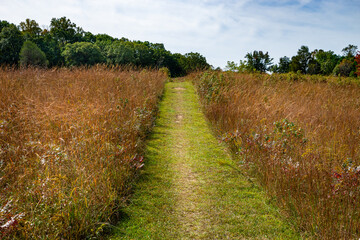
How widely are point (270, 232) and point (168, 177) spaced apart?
6.23ft

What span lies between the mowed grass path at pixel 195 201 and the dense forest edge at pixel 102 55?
810cm

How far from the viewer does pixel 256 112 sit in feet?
20.0

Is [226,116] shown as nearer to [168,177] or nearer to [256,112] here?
[256,112]

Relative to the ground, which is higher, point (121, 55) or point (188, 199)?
point (121, 55)

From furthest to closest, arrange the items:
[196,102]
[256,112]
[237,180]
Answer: [196,102], [256,112], [237,180]

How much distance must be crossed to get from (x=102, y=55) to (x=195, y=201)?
26.1m

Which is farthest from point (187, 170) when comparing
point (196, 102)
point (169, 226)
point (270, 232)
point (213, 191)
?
point (196, 102)

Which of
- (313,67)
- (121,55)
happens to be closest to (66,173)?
(121,55)

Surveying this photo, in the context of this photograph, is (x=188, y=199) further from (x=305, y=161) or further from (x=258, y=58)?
(x=258, y=58)

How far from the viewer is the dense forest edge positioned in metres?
22.6

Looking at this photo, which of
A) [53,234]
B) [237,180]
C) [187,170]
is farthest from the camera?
[187,170]

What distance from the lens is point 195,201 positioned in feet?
11.9

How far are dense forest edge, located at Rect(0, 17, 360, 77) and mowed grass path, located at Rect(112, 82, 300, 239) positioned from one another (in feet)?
26.6

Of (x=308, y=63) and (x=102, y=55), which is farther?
(x=308, y=63)
